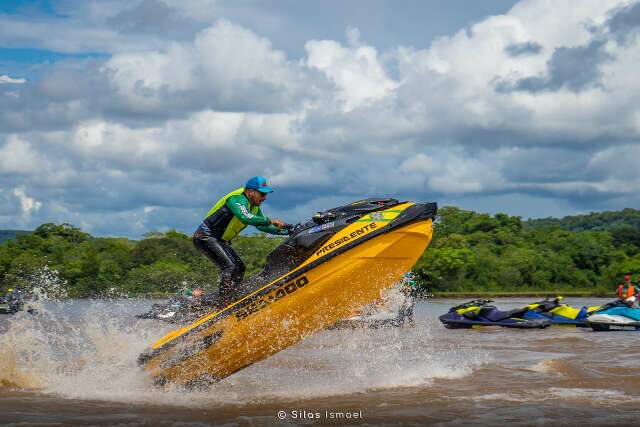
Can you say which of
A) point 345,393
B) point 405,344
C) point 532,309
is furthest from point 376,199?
point 532,309

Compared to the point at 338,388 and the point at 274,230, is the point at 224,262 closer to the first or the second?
the point at 274,230

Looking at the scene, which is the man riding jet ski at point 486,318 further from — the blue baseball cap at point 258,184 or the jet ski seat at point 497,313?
the blue baseball cap at point 258,184

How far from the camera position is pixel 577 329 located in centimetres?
1623

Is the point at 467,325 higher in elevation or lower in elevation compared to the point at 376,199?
lower

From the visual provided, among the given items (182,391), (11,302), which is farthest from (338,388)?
(11,302)

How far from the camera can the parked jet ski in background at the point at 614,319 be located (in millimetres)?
15266

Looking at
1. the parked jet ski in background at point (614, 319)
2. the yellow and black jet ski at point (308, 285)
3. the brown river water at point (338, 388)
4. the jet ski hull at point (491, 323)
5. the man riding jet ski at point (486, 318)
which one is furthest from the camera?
the man riding jet ski at point (486, 318)

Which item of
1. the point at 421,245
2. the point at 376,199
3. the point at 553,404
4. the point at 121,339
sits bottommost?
the point at 553,404

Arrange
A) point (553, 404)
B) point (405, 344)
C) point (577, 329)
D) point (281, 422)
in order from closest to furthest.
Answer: point (281, 422)
point (553, 404)
point (405, 344)
point (577, 329)

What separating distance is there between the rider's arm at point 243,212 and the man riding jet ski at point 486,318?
31.3 feet

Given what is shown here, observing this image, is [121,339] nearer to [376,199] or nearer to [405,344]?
[376,199]

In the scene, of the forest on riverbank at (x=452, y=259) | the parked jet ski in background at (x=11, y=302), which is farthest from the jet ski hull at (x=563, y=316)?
the forest on riverbank at (x=452, y=259)

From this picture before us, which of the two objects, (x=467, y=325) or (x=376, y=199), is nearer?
(x=376, y=199)

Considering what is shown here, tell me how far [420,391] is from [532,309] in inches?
343
